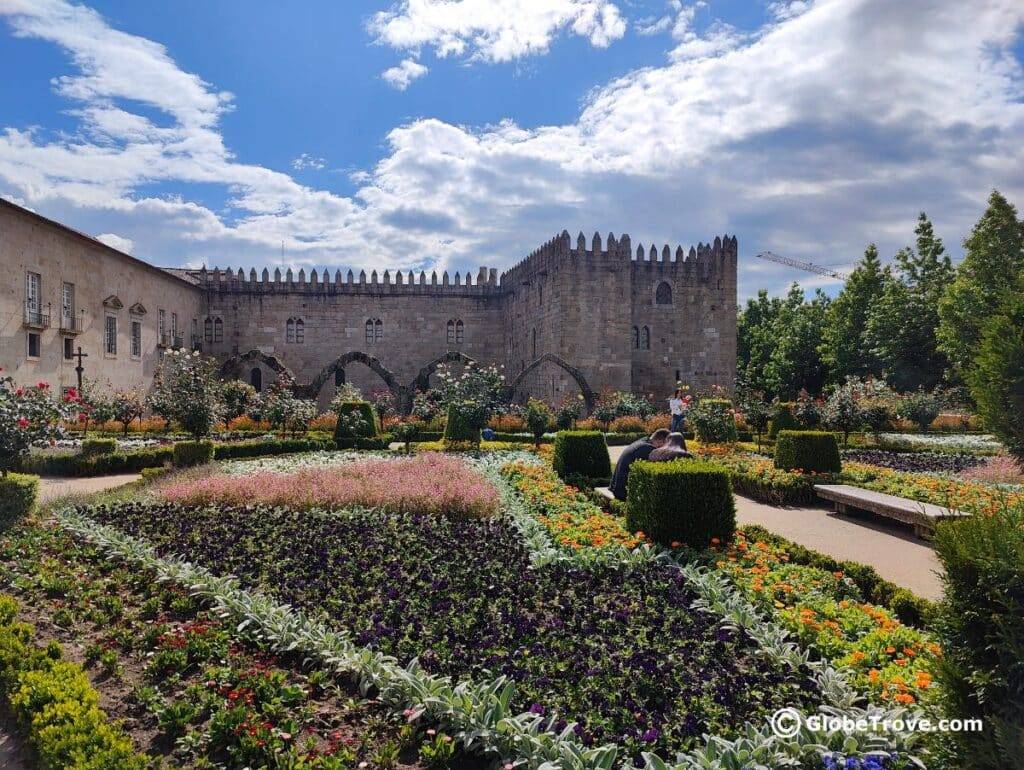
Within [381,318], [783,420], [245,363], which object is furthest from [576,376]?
[245,363]

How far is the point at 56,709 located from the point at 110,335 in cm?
2481

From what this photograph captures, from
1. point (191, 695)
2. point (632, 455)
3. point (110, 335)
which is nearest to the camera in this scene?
point (191, 695)

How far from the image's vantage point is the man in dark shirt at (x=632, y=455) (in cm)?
896

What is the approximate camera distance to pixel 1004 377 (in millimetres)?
10883

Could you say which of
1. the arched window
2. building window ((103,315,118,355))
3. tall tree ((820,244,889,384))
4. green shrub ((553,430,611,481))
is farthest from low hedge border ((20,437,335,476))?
tall tree ((820,244,889,384))

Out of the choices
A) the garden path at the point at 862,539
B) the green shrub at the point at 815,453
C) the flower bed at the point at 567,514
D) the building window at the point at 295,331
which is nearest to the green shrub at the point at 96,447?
the flower bed at the point at 567,514

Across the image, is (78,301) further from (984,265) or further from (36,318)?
(984,265)

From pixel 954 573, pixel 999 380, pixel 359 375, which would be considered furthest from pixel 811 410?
pixel 359 375

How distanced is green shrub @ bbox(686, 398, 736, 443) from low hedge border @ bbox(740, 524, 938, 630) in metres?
8.56

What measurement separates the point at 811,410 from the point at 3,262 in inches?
905

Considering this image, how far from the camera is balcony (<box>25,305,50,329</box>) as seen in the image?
20.1m

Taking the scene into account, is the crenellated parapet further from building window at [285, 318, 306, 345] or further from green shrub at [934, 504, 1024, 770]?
green shrub at [934, 504, 1024, 770]

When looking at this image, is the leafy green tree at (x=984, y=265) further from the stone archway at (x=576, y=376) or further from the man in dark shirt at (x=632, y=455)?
the man in dark shirt at (x=632, y=455)

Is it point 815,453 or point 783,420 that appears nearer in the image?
point 815,453
